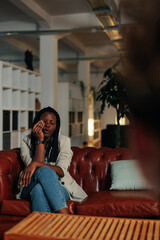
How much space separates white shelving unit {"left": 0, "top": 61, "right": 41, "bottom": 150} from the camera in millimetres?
6086

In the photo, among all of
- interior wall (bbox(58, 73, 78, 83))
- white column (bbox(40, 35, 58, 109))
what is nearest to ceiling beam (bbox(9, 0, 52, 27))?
white column (bbox(40, 35, 58, 109))

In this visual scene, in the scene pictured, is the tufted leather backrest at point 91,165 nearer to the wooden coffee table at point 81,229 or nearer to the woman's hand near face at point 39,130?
the woman's hand near face at point 39,130

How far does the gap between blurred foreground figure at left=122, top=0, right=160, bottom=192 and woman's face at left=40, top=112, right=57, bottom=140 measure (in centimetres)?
296

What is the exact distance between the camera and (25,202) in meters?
2.63

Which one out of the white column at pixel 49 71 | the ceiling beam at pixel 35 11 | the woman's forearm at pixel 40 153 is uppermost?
the ceiling beam at pixel 35 11

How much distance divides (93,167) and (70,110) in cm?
739

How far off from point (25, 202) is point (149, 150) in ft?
8.34

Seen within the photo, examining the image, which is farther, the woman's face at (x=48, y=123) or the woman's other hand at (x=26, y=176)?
the woman's face at (x=48, y=123)

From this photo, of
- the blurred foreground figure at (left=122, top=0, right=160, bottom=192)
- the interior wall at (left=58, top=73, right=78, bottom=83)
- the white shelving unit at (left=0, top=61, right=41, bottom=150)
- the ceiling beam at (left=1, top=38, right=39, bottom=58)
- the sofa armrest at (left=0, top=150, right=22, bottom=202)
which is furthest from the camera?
the interior wall at (left=58, top=73, right=78, bottom=83)

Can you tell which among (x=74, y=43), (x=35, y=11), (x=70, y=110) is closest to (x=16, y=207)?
(x=35, y=11)

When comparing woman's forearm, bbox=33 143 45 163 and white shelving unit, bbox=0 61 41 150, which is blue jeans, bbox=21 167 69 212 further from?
white shelving unit, bbox=0 61 41 150

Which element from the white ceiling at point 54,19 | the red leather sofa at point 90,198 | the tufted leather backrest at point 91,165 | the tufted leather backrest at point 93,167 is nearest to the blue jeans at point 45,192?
the red leather sofa at point 90,198

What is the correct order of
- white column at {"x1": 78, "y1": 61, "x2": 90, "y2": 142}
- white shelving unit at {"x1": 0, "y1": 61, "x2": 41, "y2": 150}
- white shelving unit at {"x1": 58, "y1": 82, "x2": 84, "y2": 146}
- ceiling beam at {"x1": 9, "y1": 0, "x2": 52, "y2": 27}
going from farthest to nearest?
1. white column at {"x1": 78, "y1": 61, "x2": 90, "y2": 142}
2. white shelving unit at {"x1": 58, "y1": 82, "x2": 84, "y2": 146}
3. ceiling beam at {"x1": 9, "y1": 0, "x2": 52, "y2": 27}
4. white shelving unit at {"x1": 0, "y1": 61, "x2": 41, "y2": 150}

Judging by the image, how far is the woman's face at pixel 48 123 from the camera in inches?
124
